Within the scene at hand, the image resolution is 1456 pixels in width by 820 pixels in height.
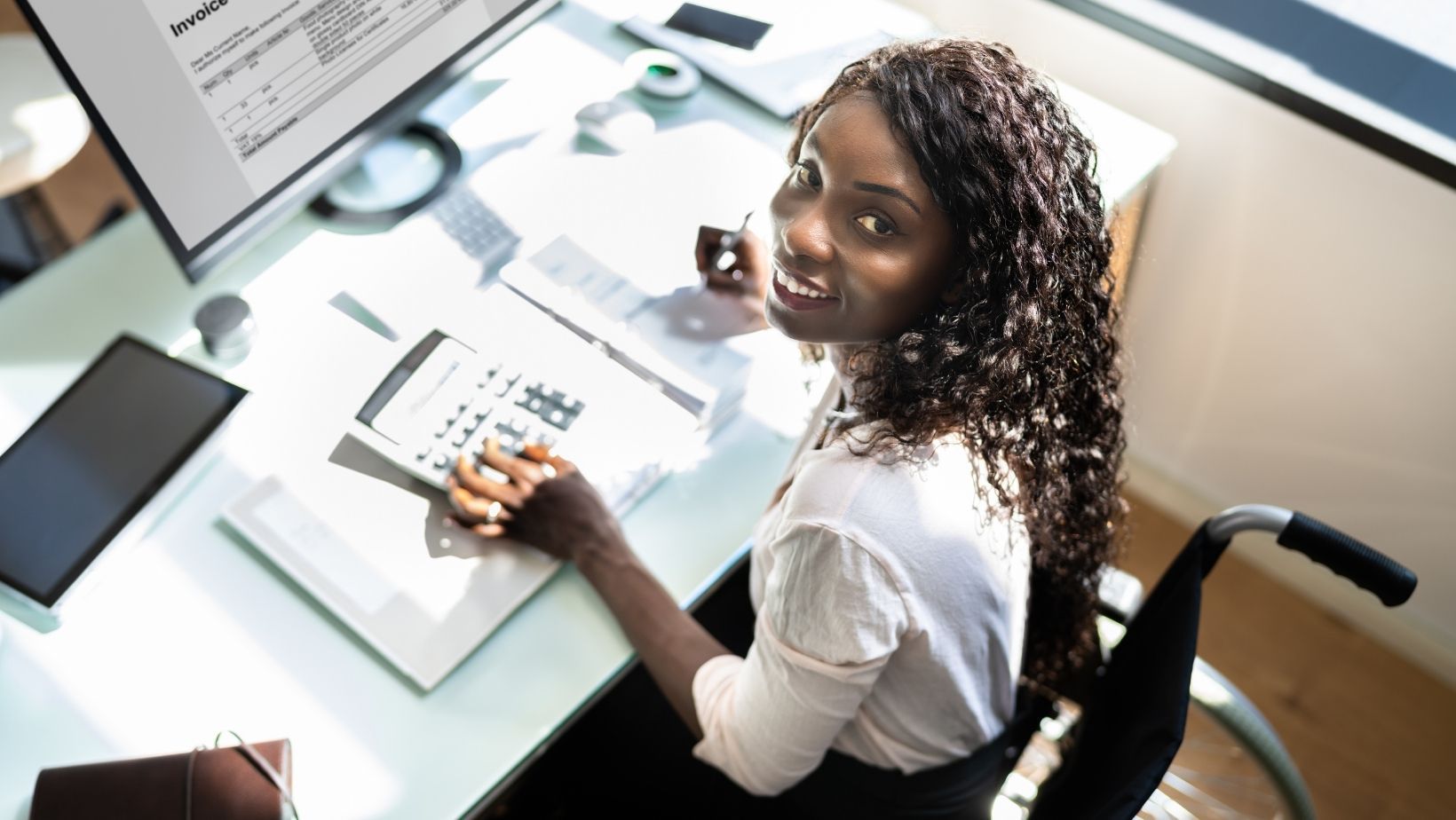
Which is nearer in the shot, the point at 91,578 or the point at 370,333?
the point at 91,578

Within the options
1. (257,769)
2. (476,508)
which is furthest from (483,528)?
(257,769)

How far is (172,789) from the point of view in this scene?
922 millimetres

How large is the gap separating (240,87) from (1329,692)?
5.66 ft

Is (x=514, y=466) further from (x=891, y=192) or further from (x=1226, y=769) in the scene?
(x=1226, y=769)

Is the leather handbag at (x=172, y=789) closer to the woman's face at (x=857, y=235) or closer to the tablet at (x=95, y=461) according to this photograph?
the tablet at (x=95, y=461)

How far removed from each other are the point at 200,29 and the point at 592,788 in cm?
87

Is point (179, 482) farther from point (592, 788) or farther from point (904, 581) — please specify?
point (904, 581)

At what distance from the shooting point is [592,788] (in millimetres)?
1295

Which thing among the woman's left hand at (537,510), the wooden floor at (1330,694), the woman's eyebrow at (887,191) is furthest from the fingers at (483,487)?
the wooden floor at (1330,694)

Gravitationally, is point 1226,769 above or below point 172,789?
below

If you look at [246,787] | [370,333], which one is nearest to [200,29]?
[370,333]

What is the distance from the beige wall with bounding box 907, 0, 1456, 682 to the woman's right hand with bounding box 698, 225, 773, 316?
63cm

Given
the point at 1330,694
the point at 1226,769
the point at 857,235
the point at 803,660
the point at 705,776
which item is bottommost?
the point at 1330,694

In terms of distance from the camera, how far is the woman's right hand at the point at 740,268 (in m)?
1.30
